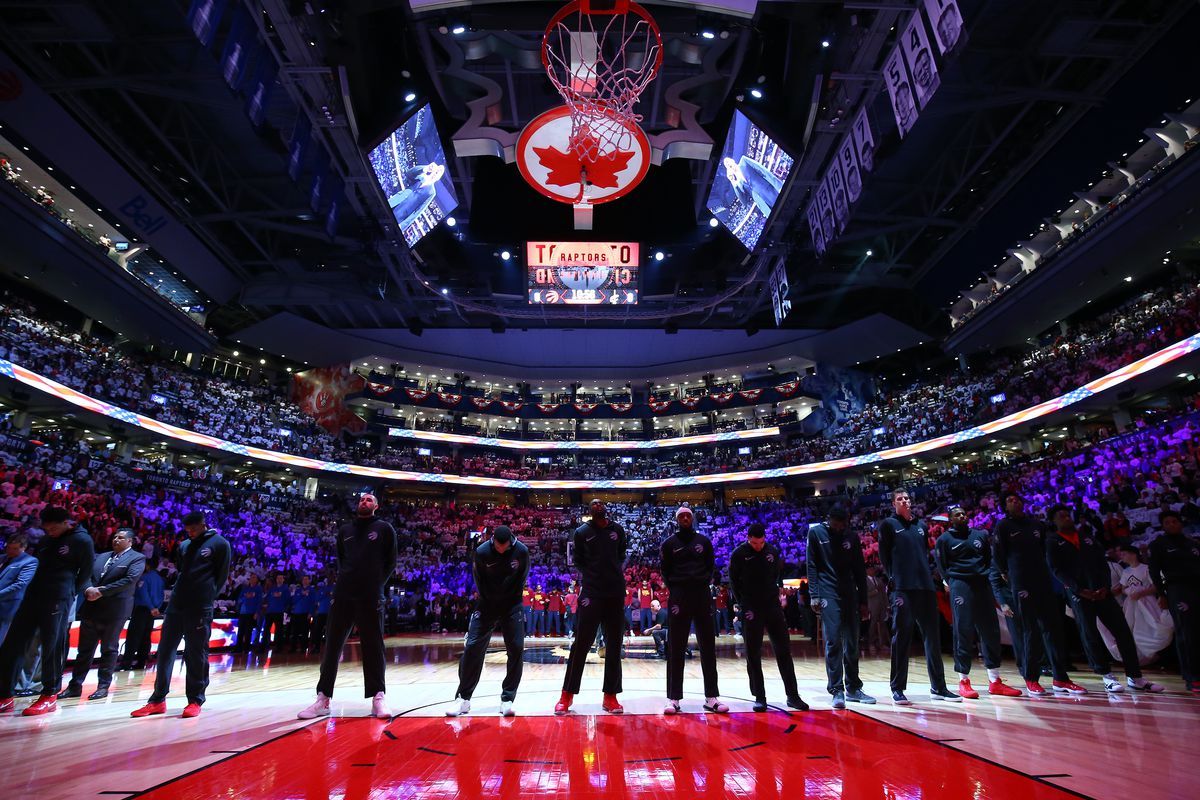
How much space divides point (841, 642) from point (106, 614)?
700 centimetres

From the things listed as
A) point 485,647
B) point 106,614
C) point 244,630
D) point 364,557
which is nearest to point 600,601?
point 485,647

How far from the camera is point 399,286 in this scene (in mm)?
18047

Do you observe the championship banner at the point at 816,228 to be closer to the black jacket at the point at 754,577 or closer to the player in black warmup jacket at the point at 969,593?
the player in black warmup jacket at the point at 969,593

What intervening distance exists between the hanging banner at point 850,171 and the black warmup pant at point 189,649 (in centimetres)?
1144

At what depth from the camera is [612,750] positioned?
349cm

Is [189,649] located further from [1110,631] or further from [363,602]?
[1110,631]

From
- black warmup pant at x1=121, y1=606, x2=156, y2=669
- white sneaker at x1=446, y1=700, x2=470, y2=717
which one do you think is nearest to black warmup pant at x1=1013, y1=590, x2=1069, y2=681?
white sneaker at x1=446, y1=700, x2=470, y2=717

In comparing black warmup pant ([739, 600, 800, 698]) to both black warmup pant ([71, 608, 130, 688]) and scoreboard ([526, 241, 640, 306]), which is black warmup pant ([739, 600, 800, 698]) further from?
scoreboard ([526, 241, 640, 306])

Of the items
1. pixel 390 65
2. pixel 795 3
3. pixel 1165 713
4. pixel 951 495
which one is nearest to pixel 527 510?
pixel 951 495

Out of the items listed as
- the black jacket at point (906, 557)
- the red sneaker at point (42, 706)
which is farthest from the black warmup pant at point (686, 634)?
the red sneaker at point (42, 706)

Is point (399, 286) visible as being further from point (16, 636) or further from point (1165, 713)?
point (1165, 713)

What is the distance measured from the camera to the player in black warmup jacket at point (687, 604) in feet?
15.3

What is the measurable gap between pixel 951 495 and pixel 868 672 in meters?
19.1

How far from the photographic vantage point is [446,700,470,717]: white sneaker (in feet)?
15.1
